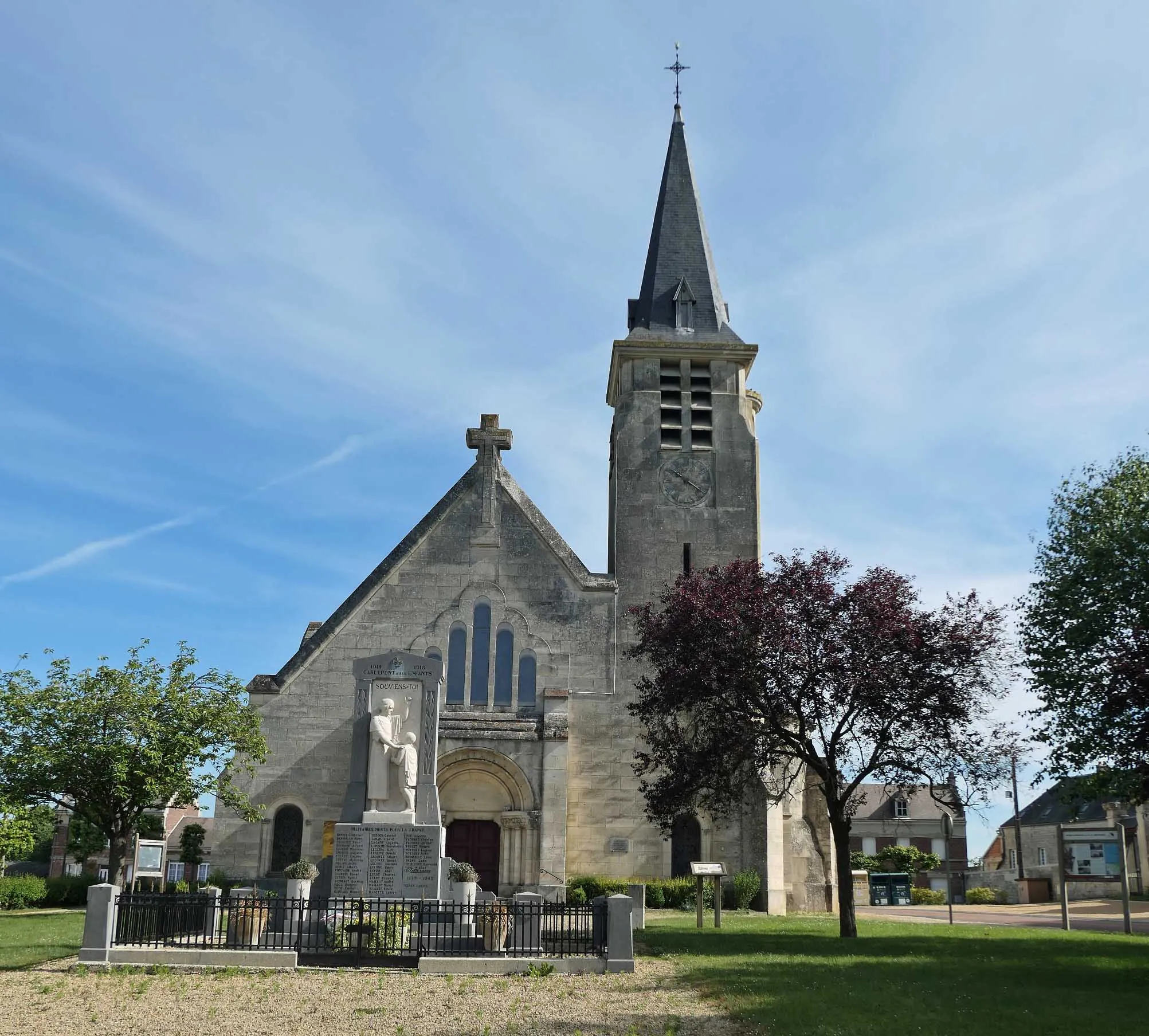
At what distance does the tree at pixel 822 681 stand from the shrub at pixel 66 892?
→ 24.2m

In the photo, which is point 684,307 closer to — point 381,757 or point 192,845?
point 381,757

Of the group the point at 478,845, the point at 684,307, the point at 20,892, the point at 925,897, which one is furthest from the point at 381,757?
the point at 925,897

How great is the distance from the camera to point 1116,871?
180 ft

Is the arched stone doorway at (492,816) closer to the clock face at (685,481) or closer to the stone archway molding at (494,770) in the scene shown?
the stone archway molding at (494,770)

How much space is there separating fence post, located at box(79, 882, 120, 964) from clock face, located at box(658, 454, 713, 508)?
22123 mm

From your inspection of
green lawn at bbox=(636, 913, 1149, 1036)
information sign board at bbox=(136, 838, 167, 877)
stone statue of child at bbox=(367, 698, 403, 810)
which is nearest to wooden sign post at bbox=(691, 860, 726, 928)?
green lawn at bbox=(636, 913, 1149, 1036)

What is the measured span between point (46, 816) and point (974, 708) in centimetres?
2249

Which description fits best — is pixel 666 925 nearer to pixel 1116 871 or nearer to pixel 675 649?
pixel 675 649

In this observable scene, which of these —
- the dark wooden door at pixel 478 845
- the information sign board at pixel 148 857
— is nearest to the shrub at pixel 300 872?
the information sign board at pixel 148 857

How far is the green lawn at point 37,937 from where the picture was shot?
679 inches

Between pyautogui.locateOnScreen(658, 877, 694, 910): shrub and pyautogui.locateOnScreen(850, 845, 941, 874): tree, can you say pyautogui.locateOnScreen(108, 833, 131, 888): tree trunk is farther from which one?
pyautogui.locateOnScreen(850, 845, 941, 874): tree

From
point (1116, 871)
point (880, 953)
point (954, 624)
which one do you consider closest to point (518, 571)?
point (954, 624)

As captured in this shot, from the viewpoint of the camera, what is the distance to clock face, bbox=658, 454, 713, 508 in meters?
35.3

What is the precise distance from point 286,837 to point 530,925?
50.6 ft
